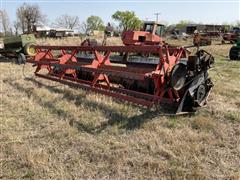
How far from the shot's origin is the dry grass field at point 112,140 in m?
3.15

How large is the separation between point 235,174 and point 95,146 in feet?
5.48

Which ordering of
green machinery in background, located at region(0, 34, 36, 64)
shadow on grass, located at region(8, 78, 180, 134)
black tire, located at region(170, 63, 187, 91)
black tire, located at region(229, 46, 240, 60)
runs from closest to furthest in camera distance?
shadow on grass, located at region(8, 78, 180, 134)
black tire, located at region(170, 63, 187, 91)
green machinery in background, located at region(0, 34, 36, 64)
black tire, located at region(229, 46, 240, 60)

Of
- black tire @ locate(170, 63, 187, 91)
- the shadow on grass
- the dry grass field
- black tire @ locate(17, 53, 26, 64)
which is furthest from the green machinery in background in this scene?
black tire @ locate(170, 63, 187, 91)

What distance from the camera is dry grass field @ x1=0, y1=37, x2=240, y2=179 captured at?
124 inches

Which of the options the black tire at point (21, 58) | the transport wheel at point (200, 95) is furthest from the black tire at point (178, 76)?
the black tire at point (21, 58)

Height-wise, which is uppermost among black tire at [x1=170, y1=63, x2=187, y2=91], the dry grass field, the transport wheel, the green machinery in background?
the green machinery in background

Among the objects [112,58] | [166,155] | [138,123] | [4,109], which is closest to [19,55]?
[112,58]

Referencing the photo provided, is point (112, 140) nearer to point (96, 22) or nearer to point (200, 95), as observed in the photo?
point (200, 95)

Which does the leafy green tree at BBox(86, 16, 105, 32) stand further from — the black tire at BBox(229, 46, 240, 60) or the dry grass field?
the dry grass field

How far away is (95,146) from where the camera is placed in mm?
3711

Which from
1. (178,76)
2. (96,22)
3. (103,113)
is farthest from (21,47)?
(96,22)

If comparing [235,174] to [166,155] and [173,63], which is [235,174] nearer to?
[166,155]

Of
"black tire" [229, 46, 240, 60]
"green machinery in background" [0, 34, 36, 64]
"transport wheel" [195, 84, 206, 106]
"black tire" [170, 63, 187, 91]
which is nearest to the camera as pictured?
"black tire" [170, 63, 187, 91]

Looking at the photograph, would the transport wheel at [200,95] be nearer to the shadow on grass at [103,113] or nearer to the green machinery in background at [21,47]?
the shadow on grass at [103,113]
